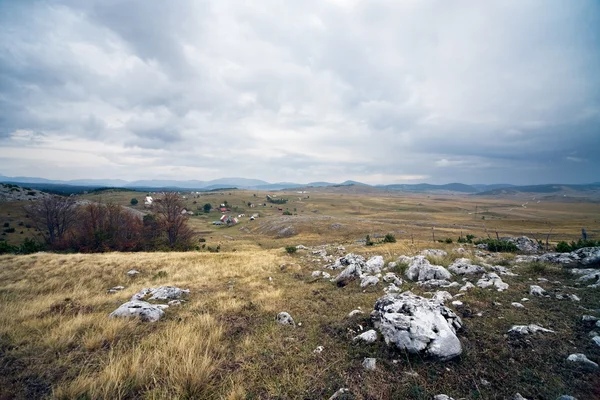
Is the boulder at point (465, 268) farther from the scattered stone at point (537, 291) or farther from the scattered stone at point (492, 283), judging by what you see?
the scattered stone at point (537, 291)

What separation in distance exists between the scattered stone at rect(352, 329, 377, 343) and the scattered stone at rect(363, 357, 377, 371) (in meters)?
0.85

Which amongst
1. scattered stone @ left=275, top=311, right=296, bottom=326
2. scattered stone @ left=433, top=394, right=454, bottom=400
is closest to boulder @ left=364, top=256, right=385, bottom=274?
scattered stone @ left=275, top=311, right=296, bottom=326

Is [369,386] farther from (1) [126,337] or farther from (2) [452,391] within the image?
(1) [126,337]

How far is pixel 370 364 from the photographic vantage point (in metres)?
5.09

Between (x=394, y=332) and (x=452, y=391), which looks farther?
(x=394, y=332)

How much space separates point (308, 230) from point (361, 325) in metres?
64.0

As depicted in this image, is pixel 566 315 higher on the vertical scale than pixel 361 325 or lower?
higher

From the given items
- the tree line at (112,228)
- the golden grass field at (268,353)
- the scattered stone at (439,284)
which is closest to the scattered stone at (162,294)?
the golden grass field at (268,353)

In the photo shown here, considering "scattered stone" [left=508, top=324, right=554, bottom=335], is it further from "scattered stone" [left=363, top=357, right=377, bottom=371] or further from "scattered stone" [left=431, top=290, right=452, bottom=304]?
"scattered stone" [left=363, top=357, right=377, bottom=371]

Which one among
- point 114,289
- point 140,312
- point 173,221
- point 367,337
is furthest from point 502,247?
point 173,221

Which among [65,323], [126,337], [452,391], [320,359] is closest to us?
[452,391]

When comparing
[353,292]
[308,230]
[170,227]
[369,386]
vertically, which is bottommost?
[308,230]

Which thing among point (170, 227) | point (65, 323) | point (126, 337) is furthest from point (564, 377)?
point (170, 227)

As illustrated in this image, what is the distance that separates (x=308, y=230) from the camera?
70812 millimetres
